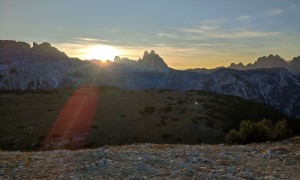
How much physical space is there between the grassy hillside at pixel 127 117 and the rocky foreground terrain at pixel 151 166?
39.7m

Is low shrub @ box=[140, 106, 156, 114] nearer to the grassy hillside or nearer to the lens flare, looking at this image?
the grassy hillside

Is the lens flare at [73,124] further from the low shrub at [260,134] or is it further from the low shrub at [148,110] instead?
the low shrub at [260,134]

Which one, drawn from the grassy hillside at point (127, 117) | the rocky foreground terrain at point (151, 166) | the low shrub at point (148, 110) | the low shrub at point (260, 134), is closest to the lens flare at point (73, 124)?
the grassy hillside at point (127, 117)

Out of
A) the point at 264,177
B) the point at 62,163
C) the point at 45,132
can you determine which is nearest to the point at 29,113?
the point at 45,132

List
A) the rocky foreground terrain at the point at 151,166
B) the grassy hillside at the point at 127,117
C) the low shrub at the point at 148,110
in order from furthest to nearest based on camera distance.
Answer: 1. the low shrub at the point at 148,110
2. the grassy hillside at the point at 127,117
3. the rocky foreground terrain at the point at 151,166

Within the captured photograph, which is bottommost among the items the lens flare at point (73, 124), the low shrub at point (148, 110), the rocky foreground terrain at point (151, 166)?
the lens flare at point (73, 124)

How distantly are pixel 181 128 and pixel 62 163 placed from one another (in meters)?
56.3

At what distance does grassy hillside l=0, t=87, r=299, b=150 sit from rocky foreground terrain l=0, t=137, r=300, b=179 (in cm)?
3974

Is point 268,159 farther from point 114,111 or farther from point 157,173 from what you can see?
point 114,111

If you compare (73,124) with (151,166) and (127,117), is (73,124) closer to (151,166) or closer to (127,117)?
(127,117)

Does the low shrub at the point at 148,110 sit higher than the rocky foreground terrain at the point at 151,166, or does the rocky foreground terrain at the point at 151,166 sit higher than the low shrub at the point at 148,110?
the rocky foreground terrain at the point at 151,166

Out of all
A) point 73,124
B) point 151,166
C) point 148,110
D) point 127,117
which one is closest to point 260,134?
point 151,166

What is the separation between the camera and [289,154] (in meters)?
23.4

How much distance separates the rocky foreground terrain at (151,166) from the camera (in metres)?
16.0
